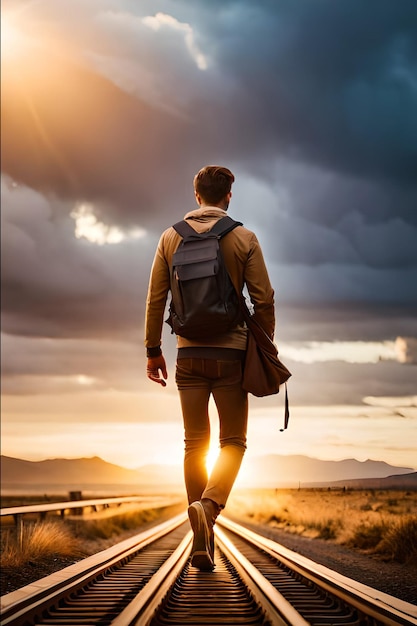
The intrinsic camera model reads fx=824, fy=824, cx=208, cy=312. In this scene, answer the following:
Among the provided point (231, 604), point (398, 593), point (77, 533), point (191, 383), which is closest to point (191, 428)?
point (191, 383)

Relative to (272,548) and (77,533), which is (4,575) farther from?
(77,533)

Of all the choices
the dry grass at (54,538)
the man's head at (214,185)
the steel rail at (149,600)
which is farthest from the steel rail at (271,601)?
the dry grass at (54,538)

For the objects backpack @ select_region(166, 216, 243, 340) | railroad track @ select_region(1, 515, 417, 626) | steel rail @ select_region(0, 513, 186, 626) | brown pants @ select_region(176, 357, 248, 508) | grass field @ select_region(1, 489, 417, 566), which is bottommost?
grass field @ select_region(1, 489, 417, 566)

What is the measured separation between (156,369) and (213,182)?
4.61 feet

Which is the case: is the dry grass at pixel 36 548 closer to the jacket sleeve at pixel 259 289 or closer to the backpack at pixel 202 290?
the backpack at pixel 202 290

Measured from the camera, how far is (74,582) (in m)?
5.65

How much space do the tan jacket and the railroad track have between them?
5.43 ft

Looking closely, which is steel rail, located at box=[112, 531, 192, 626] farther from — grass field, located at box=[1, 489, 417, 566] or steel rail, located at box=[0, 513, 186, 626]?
grass field, located at box=[1, 489, 417, 566]

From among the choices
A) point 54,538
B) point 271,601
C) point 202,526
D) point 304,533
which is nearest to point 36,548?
point 54,538

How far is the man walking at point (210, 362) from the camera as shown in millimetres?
5543

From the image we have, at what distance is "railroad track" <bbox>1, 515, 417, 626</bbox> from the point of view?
14.3ft

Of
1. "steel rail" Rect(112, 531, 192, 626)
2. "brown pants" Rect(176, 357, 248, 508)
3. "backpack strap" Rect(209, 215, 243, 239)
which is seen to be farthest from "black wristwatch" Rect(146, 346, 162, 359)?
"steel rail" Rect(112, 531, 192, 626)

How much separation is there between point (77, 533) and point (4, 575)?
8116mm

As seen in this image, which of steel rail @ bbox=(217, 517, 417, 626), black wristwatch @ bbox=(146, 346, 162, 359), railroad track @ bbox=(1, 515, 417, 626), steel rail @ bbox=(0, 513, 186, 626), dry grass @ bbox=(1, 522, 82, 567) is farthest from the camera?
dry grass @ bbox=(1, 522, 82, 567)
